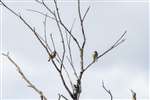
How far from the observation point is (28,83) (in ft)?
8.11

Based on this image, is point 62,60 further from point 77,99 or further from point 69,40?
Answer: point 77,99

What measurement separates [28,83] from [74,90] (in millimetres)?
411

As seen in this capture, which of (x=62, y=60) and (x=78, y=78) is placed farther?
(x=62, y=60)

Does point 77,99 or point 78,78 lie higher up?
point 78,78

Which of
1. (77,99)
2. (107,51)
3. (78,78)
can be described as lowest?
(77,99)

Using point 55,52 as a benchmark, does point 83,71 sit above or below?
below

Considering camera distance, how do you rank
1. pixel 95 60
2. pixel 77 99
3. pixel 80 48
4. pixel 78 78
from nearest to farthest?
pixel 77 99 < pixel 78 78 < pixel 80 48 < pixel 95 60

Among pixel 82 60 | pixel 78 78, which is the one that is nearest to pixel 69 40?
pixel 82 60

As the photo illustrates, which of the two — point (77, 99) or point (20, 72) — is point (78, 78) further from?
point (20, 72)

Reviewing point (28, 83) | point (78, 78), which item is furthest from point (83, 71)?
point (28, 83)

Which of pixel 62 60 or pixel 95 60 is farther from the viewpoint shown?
pixel 95 60

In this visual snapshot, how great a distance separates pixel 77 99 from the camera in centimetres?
223

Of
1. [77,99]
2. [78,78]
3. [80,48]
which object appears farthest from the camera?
[80,48]

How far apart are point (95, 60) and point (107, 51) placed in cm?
19
